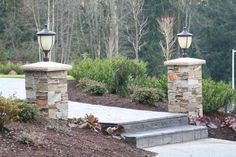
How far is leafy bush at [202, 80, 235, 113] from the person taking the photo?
1312 centimetres

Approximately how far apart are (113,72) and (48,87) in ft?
19.2

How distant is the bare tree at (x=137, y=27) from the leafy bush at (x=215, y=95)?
72.4 ft

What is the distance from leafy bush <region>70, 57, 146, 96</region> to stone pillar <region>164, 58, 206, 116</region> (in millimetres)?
2664

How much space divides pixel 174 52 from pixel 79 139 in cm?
3349

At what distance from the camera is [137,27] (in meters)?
38.7

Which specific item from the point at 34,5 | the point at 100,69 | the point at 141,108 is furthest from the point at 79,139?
the point at 34,5

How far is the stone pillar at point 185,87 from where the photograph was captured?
1213 centimetres

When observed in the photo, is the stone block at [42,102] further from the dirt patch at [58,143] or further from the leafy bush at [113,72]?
the leafy bush at [113,72]

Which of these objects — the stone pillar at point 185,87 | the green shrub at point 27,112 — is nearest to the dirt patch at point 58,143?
the green shrub at point 27,112

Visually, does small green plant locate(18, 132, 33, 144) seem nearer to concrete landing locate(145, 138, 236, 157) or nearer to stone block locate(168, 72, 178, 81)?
concrete landing locate(145, 138, 236, 157)

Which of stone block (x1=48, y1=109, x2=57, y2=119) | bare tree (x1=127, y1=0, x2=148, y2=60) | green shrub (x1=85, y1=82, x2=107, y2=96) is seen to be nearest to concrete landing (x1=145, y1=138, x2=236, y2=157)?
stone block (x1=48, y1=109, x2=57, y2=119)

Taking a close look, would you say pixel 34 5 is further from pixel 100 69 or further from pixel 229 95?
pixel 229 95

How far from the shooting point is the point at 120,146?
8695 millimetres

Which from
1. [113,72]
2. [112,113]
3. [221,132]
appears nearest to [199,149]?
[221,132]
